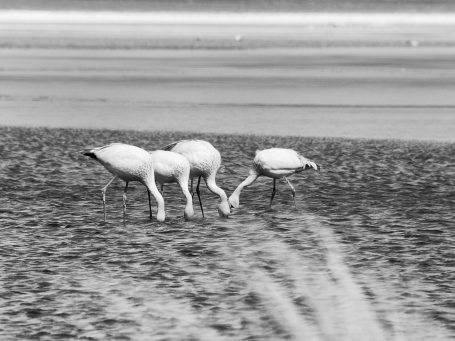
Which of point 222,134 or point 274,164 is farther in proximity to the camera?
point 222,134

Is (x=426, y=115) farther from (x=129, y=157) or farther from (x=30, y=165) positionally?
(x=129, y=157)

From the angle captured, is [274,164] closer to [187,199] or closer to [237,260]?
[187,199]

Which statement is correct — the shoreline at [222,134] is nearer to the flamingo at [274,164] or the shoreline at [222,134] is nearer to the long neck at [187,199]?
the flamingo at [274,164]

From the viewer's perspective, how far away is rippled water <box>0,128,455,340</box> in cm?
810

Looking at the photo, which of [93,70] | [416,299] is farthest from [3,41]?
[416,299]

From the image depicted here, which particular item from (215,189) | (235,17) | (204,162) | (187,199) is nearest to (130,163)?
(187,199)

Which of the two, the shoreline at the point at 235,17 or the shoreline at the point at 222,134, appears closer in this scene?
the shoreline at the point at 222,134

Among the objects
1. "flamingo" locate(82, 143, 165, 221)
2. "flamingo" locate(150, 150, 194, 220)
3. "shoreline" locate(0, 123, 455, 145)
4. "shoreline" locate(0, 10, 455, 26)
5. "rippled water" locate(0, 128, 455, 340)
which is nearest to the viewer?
"rippled water" locate(0, 128, 455, 340)

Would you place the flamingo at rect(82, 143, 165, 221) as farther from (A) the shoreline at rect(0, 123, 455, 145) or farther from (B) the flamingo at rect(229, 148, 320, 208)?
(A) the shoreline at rect(0, 123, 455, 145)

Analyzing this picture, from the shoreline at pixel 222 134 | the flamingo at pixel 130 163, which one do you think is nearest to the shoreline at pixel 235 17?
the shoreline at pixel 222 134

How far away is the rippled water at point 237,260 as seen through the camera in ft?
26.6

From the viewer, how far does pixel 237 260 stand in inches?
402

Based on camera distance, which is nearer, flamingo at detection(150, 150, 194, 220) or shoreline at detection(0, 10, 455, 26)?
flamingo at detection(150, 150, 194, 220)

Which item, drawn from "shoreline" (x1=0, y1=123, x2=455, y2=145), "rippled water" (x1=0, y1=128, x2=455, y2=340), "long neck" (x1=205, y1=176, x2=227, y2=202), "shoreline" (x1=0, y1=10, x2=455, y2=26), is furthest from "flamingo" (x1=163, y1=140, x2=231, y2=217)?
"shoreline" (x1=0, y1=10, x2=455, y2=26)
